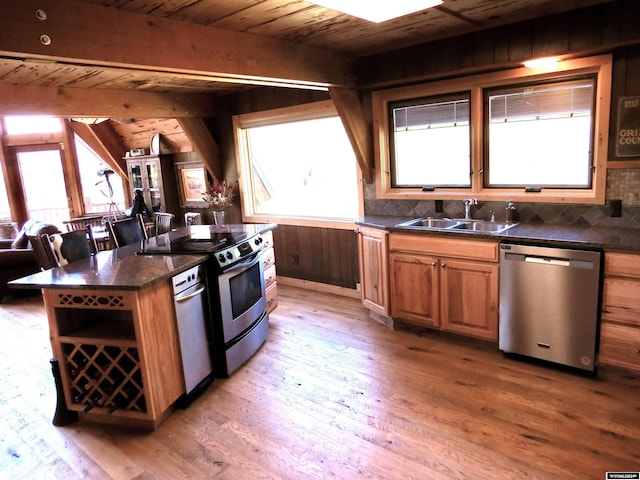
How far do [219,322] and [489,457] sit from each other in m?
1.84

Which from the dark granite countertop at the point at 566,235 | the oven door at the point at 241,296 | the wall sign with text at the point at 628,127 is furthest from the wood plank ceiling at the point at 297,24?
the dark granite countertop at the point at 566,235

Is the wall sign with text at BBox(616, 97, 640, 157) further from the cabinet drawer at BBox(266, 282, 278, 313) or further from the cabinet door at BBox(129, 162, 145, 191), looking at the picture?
the cabinet door at BBox(129, 162, 145, 191)

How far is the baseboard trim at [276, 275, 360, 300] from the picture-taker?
4685mm

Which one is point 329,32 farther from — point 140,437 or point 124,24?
point 140,437

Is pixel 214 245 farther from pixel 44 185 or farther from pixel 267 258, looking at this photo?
pixel 44 185

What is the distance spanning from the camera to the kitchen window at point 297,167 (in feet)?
15.4

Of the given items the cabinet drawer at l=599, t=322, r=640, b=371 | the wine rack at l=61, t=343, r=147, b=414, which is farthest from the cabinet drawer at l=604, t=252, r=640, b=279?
the wine rack at l=61, t=343, r=147, b=414

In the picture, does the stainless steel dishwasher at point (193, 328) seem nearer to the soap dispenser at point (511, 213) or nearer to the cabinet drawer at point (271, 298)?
the cabinet drawer at point (271, 298)

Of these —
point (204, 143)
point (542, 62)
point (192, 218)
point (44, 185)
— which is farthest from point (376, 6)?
point (44, 185)

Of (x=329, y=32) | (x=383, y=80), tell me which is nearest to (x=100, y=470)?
A: (x=329, y=32)

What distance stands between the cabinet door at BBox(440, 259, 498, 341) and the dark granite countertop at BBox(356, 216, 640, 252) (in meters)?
0.23

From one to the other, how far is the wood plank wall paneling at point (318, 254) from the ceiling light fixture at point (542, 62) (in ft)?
7.21

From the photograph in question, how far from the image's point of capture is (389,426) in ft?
8.06

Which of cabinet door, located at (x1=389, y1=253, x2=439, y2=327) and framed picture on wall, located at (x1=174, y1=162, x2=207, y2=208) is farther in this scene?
framed picture on wall, located at (x1=174, y1=162, x2=207, y2=208)
